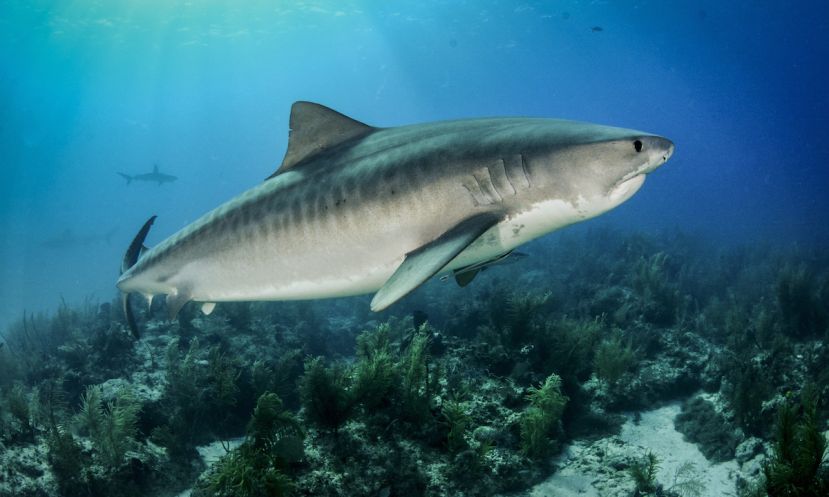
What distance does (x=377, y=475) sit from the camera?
419 centimetres

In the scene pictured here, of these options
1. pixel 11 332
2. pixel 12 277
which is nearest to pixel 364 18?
pixel 11 332

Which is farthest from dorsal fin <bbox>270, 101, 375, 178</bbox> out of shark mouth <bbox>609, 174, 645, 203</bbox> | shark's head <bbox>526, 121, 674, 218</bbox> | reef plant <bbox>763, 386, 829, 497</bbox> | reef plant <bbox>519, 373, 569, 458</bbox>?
reef plant <bbox>763, 386, 829, 497</bbox>

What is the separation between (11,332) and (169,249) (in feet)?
63.1

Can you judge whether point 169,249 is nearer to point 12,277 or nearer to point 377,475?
point 377,475

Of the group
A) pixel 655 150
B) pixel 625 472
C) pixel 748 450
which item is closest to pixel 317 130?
pixel 655 150

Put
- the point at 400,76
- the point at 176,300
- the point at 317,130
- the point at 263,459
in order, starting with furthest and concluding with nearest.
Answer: the point at 400,76, the point at 176,300, the point at 317,130, the point at 263,459

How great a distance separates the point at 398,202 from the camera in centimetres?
317

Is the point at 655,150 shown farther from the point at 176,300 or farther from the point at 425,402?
the point at 176,300

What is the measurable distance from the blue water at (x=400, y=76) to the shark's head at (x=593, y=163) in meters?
40.0

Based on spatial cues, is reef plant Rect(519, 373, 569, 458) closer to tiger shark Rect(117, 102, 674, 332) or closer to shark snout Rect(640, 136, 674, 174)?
tiger shark Rect(117, 102, 674, 332)

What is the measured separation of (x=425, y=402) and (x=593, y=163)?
3336 millimetres

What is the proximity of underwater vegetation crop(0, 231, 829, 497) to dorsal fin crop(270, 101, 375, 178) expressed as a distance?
2.51m

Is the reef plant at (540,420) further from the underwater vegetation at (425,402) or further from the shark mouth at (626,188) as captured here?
the shark mouth at (626,188)

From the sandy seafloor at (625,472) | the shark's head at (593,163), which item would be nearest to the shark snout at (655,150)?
the shark's head at (593,163)
